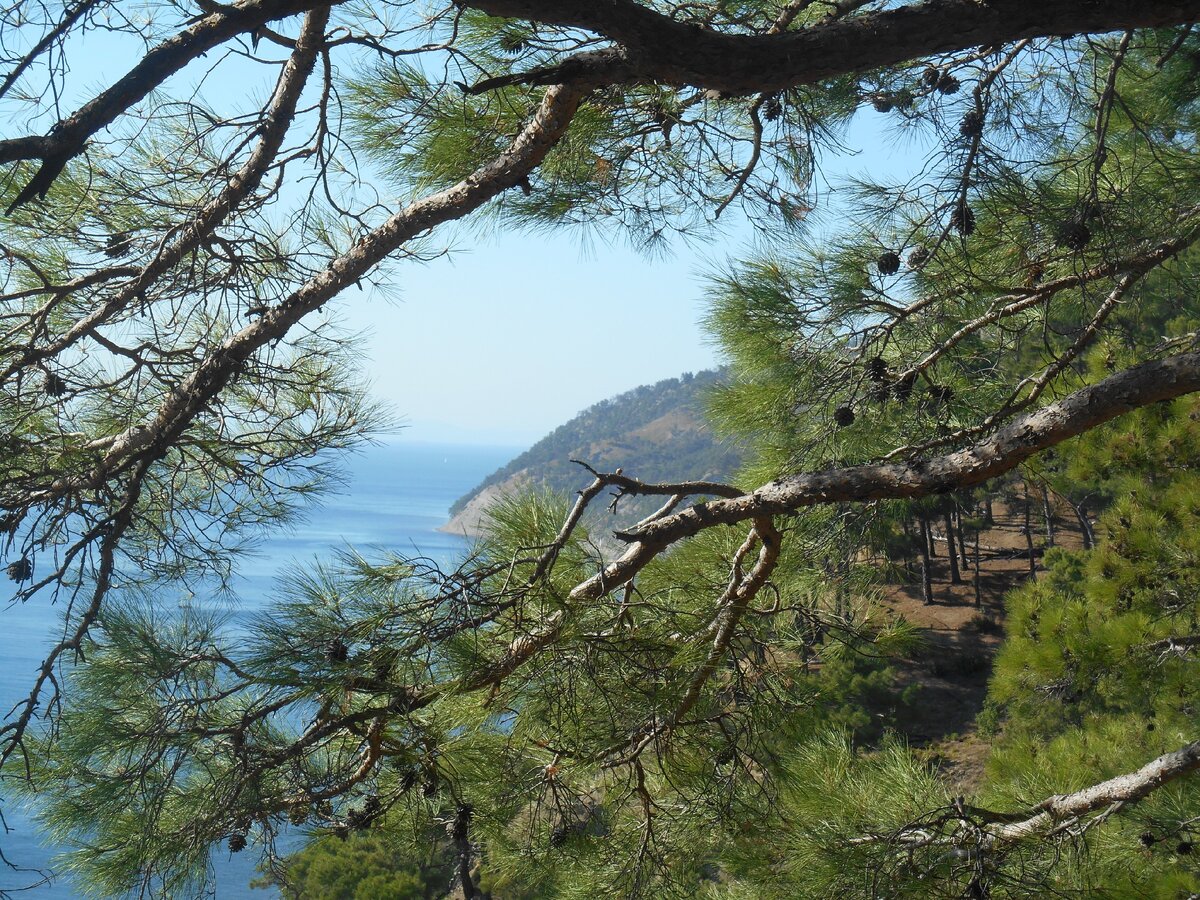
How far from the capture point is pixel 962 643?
984 cm

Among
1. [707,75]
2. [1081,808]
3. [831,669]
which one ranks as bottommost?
[831,669]

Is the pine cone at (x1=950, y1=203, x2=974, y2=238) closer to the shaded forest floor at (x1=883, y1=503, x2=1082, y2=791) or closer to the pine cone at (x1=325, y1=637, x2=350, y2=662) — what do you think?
the pine cone at (x1=325, y1=637, x2=350, y2=662)

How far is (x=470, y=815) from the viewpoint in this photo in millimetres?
1333

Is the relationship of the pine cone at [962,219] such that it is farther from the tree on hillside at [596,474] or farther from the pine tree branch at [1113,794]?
the pine tree branch at [1113,794]

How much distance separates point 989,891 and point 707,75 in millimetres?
1238

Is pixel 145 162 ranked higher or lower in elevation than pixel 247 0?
higher

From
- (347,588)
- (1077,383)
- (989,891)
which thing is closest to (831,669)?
(1077,383)

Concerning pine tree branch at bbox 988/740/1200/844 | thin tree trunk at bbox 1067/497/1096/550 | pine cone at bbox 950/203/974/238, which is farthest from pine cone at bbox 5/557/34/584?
thin tree trunk at bbox 1067/497/1096/550

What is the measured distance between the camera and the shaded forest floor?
26.7 ft

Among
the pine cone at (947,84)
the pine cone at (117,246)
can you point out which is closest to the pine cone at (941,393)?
the pine cone at (947,84)

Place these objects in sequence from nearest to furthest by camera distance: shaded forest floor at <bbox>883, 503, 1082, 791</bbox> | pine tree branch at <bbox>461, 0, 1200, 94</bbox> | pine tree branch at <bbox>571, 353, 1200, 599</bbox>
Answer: pine tree branch at <bbox>461, 0, 1200, 94</bbox>
pine tree branch at <bbox>571, 353, 1200, 599</bbox>
shaded forest floor at <bbox>883, 503, 1082, 791</bbox>

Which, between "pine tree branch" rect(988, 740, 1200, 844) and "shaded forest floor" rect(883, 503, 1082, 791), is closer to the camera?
"pine tree branch" rect(988, 740, 1200, 844)

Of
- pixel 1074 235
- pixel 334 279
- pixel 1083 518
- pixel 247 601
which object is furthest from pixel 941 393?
pixel 247 601

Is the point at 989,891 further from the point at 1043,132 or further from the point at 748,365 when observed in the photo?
the point at 1043,132
